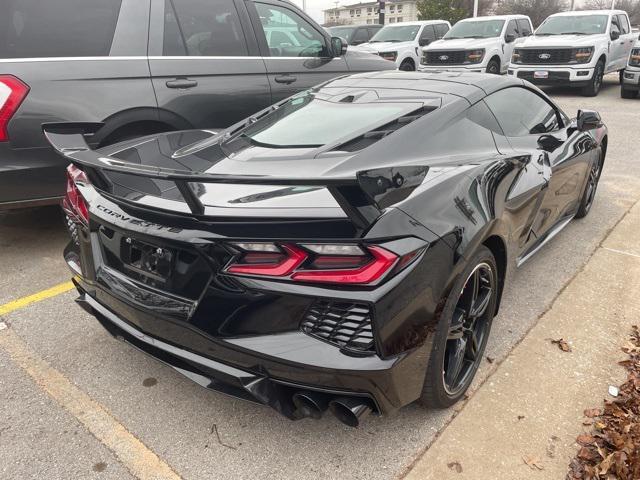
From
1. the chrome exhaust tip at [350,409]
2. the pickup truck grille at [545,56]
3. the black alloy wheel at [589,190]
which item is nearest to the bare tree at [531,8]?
the pickup truck grille at [545,56]

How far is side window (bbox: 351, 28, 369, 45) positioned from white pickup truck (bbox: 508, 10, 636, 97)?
20.6 feet

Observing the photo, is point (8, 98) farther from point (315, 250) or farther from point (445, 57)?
point (445, 57)

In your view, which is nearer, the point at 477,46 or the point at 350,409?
the point at 350,409

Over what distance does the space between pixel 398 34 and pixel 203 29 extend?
12.7 metres

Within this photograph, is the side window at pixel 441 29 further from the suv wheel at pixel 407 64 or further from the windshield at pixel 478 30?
the suv wheel at pixel 407 64

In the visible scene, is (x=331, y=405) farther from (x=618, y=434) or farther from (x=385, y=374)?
(x=618, y=434)

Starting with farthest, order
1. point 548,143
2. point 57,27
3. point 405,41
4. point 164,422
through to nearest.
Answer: point 405,41 < point 57,27 < point 548,143 < point 164,422

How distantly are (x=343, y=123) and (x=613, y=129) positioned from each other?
311 inches

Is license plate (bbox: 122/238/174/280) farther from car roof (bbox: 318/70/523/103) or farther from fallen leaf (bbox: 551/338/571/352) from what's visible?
fallen leaf (bbox: 551/338/571/352)

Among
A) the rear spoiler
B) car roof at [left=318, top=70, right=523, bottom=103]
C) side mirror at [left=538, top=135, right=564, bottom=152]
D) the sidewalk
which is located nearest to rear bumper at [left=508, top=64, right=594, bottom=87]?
side mirror at [left=538, top=135, right=564, bottom=152]

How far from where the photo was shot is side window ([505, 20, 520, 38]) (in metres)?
14.8

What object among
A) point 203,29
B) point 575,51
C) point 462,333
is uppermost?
point 203,29

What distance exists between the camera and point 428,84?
3.17 meters

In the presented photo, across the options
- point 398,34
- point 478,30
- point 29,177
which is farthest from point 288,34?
point 398,34
